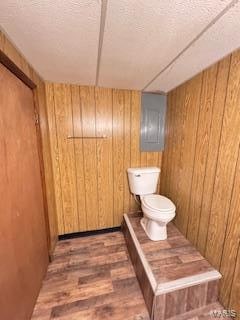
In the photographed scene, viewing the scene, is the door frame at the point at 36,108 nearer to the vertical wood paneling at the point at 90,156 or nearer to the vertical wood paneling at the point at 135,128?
the vertical wood paneling at the point at 90,156

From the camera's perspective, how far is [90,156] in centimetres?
198

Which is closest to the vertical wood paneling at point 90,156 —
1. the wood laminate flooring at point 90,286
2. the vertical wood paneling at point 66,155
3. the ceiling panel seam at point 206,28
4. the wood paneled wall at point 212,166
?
the vertical wood paneling at point 66,155

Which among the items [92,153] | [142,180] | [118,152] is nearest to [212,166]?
[142,180]

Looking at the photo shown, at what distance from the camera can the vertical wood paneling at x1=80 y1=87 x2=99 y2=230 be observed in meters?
1.87

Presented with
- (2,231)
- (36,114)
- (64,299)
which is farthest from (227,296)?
(36,114)

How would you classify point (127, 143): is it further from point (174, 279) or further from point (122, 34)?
point (174, 279)

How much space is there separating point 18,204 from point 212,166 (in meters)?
1.59

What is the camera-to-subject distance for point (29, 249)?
3.89ft

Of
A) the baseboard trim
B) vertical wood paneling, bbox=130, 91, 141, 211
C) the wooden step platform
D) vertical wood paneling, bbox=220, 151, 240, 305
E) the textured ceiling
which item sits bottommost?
the baseboard trim

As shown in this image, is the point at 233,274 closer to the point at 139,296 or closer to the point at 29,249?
the point at 139,296

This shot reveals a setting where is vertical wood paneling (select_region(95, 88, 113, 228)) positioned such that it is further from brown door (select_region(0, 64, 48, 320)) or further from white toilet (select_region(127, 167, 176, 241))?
brown door (select_region(0, 64, 48, 320))

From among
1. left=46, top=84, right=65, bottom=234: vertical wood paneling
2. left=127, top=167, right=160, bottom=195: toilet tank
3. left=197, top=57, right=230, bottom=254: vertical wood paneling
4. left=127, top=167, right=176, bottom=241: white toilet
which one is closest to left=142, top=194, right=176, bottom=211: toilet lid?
left=127, top=167, right=176, bottom=241: white toilet

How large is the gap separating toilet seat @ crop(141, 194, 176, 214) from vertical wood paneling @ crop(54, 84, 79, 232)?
938 millimetres

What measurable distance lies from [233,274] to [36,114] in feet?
6.96
